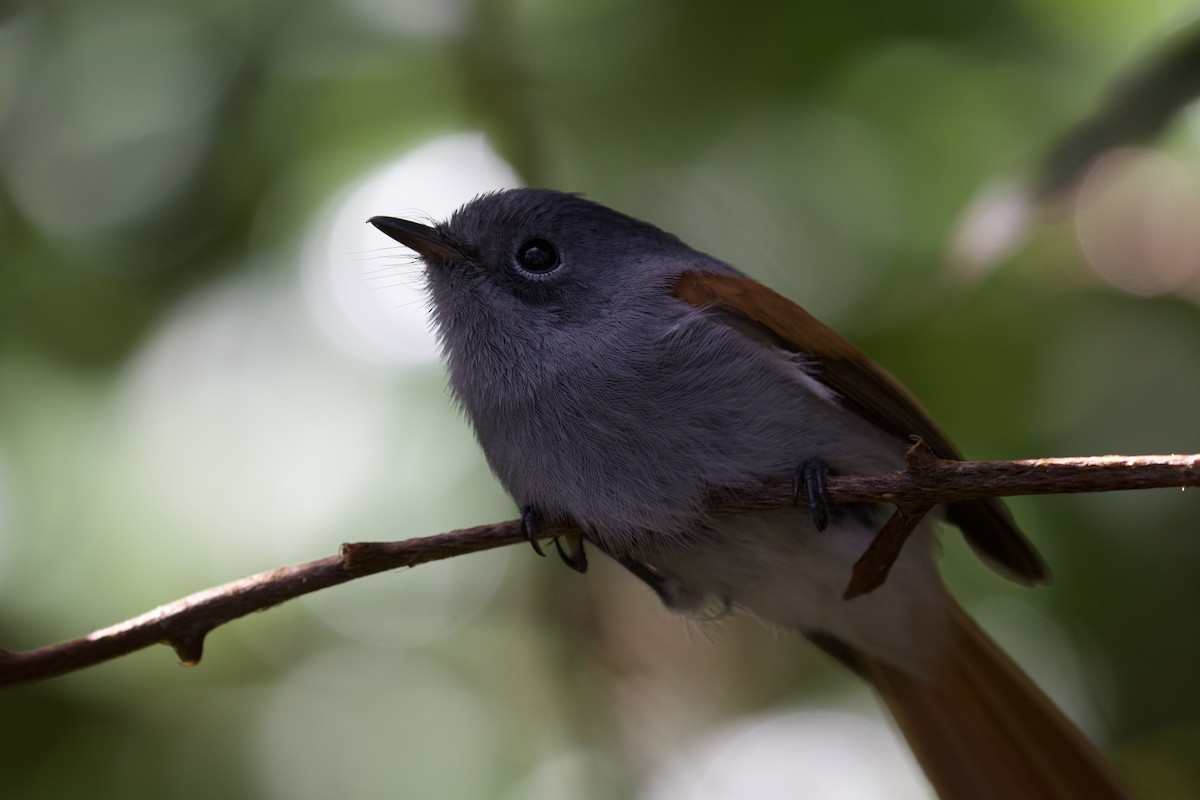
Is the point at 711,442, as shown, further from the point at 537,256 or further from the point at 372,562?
the point at 372,562

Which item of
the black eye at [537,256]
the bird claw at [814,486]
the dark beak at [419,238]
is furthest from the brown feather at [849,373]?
the dark beak at [419,238]

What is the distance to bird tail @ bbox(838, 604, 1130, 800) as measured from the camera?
2.65 m

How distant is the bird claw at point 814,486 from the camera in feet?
7.29

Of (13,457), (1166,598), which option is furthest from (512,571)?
(1166,598)

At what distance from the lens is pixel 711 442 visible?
7.84ft

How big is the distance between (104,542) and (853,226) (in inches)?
96.9

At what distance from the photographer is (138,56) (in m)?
3.39

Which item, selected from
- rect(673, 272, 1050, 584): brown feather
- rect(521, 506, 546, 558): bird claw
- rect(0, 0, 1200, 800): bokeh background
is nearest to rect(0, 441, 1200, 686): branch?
rect(521, 506, 546, 558): bird claw

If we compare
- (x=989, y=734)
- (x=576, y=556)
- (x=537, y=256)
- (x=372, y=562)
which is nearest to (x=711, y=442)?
(x=576, y=556)

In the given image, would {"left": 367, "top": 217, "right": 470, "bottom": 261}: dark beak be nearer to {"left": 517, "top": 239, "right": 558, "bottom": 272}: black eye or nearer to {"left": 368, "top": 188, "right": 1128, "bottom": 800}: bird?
{"left": 368, "top": 188, "right": 1128, "bottom": 800}: bird

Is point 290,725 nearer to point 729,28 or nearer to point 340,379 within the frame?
point 340,379

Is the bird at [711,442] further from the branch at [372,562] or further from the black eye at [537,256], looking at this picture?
the branch at [372,562]

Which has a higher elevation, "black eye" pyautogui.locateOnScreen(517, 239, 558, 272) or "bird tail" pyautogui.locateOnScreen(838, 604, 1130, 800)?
"black eye" pyautogui.locateOnScreen(517, 239, 558, 272)

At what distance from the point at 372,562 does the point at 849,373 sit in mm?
1330
